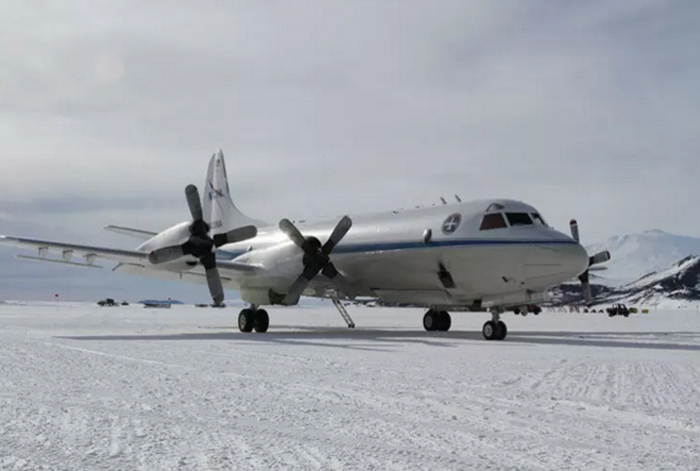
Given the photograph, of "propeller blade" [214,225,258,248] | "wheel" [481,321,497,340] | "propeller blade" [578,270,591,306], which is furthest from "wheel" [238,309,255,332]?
"propeller blade" [578,270,591,306]

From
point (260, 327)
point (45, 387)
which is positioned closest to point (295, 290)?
point (260, 327)

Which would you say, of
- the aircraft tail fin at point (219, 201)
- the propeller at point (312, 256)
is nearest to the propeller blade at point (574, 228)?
the propeller at point (312, 256)

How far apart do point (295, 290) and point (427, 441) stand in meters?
16.9

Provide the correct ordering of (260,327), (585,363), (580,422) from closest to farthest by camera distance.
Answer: (580,422), (585,363), (260,327)

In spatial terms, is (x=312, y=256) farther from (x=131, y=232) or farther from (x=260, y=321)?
(x=131, y=232)

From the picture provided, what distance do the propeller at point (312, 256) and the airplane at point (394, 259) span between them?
0.03 meters

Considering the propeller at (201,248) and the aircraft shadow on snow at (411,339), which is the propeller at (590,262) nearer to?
the aircraft shadow on snow at (411,339)

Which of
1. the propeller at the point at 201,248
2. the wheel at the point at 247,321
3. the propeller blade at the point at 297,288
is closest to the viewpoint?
the propeller at the point at 201,248

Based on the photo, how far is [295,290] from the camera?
2255cm

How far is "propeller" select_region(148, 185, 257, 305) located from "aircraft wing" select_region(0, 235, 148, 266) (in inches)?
38.5

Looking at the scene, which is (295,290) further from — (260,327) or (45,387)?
(45,387)

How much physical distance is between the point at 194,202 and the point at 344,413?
16.5m

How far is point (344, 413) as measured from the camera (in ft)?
23.5

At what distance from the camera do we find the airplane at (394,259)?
19.7m
